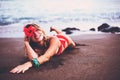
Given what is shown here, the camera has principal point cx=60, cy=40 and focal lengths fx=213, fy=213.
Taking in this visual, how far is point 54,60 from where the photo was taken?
2.10 meters

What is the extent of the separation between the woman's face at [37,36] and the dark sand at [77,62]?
0.78 feet

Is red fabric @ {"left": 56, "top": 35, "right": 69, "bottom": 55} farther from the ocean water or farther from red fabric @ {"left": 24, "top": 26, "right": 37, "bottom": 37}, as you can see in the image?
the ocean water

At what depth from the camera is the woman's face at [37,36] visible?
212cm

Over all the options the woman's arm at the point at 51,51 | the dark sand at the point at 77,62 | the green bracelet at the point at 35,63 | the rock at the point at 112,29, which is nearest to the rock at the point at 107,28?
the rock at the point at 112,29

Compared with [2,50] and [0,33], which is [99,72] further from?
[0,33]

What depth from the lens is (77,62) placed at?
6.64 ft

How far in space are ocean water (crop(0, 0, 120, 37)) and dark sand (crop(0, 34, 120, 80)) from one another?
23.8 inches

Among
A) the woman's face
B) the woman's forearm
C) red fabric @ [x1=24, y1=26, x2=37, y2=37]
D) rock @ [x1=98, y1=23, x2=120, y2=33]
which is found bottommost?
rock @ [x1=98, y1=23, x2=120, y2=33]

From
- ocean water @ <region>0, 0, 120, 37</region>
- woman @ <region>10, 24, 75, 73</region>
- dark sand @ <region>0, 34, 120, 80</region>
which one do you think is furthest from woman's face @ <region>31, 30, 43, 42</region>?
ocean water @ <region>0, 0, 120, 37</region>

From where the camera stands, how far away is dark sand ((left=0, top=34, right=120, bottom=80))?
1746 millimetres

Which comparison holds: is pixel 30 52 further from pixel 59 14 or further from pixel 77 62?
pixel 59 14

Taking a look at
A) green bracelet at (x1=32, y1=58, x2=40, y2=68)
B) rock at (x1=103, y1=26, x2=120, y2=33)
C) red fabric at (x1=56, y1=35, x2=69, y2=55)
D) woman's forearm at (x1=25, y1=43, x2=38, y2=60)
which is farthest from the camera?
rock at (x1=103, y1=26, x2=120, y2=33)

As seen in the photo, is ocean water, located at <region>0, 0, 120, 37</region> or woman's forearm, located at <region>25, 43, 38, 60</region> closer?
woman's forearm, located at <region>25, 43, 38, 60</region>

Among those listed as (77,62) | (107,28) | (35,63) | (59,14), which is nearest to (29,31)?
(35,63)
